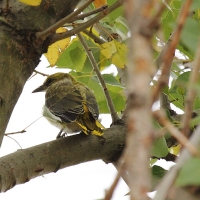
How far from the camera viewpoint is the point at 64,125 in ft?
7.73

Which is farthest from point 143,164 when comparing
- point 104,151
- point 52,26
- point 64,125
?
point 64,125

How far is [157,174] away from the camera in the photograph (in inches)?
51.3

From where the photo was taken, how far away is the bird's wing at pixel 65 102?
2242 mm

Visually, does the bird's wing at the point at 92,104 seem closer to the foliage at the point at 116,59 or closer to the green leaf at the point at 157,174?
the foliage at the point at 116,59

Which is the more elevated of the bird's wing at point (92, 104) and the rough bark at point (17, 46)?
the bird's wing at point (92, 104)

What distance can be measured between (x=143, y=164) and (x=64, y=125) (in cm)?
202

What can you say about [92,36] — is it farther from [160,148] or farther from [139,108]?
[139,108]

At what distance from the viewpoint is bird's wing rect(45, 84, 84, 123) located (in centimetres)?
224

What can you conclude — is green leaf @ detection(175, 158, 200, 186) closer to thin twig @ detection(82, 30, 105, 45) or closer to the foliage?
the foliage

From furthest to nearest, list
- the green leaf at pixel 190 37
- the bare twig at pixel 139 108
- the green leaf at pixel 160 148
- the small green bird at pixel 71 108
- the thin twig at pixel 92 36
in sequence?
the small green bird at pixel 71 108, the thin twig at pixel 92 36, the green leaf at pixel 160 148, the green leaf at pixel 190 37, the bare twig at pixel 139 108

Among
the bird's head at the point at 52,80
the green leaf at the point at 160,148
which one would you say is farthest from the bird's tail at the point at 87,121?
the bird's head at the point at 52,80

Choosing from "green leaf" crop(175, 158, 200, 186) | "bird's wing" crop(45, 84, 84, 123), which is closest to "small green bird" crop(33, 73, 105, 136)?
"bird's wing" crop(45, 84, 84, 123)

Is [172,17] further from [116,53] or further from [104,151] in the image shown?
[104,151]

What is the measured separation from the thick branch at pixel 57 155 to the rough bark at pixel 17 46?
0.11m
